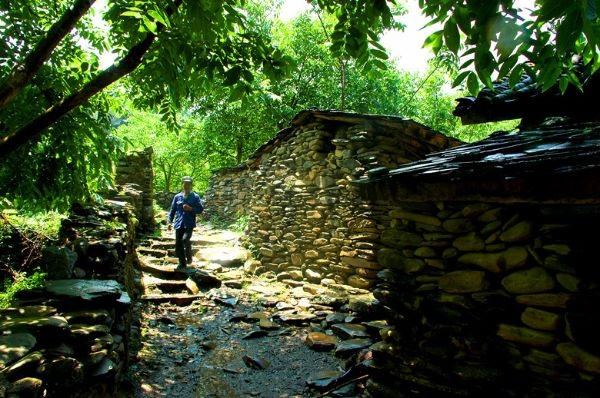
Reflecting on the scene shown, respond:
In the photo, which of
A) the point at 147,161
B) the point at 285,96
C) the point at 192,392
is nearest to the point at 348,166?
the point at 192,392

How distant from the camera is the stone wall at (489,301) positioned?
1912 millimetres

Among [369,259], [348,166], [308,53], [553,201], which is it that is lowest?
[369,259]

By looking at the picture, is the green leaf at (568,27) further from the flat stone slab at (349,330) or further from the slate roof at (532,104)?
the flat stone slab at (349,330)

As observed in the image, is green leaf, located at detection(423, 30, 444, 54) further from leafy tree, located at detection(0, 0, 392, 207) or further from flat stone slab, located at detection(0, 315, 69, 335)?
flat stone slab, located at detection(0, 315, 69, 335)

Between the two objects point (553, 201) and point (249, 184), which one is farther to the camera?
point (249, 184)

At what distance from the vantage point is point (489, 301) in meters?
2.21

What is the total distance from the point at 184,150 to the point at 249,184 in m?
8.96

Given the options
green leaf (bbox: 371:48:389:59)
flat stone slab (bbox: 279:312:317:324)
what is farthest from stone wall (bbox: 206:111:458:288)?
green leaf (bbox: 371:48:389:59)

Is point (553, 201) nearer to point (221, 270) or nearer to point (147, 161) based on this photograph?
point (221, 270)

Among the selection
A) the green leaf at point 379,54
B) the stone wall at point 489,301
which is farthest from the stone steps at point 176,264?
the green leaf at point 379,54

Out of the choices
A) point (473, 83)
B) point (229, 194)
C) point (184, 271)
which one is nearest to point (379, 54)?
point (473, 83)

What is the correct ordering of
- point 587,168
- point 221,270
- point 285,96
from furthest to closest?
1. point 285,96
2. point 221,270
3. point 587,168

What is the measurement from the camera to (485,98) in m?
3.80

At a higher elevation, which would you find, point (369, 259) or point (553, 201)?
point (553, 201)
